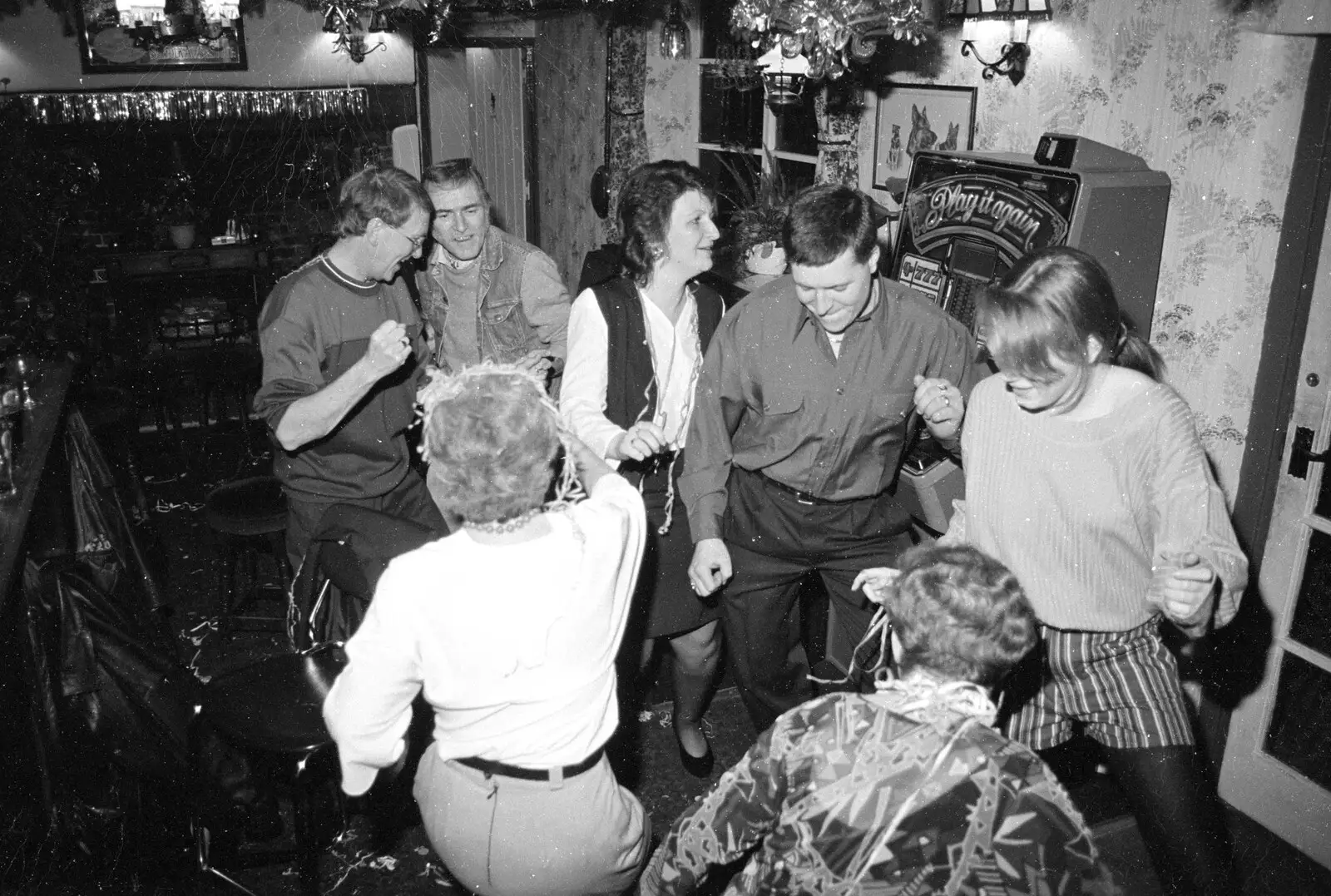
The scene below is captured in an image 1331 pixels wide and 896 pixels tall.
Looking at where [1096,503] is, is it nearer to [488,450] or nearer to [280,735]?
[488,450]

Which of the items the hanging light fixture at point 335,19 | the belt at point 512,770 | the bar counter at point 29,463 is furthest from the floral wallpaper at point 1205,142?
the hanging light fixture at point 335,19

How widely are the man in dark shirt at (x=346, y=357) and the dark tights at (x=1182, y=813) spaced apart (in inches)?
79.9

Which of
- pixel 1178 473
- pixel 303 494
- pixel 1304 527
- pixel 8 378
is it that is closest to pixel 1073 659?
pixel 1178 473

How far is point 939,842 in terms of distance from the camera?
4.82 feet

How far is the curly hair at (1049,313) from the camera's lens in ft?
6.48

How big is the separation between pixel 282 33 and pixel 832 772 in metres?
7.98

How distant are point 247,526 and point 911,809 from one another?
3.01m

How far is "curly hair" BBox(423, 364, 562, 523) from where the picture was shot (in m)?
1.72

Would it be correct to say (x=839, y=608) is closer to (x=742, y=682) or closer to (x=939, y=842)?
(x=742, y=682)

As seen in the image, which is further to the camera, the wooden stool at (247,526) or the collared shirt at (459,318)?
the wooden stool at (247,526)

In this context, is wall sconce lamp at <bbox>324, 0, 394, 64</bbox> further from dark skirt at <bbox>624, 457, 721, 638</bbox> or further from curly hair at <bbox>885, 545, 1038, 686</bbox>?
curly hair at <bbox>885, 545, 1038, 686</bbox>

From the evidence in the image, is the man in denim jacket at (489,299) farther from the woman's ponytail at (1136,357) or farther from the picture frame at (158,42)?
the picture frame at (158,42)

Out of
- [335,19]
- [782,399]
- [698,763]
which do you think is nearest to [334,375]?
[782,399]

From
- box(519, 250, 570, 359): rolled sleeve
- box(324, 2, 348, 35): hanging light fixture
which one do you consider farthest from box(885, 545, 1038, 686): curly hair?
box(324, 2, 348, 35): hanging light fixture
